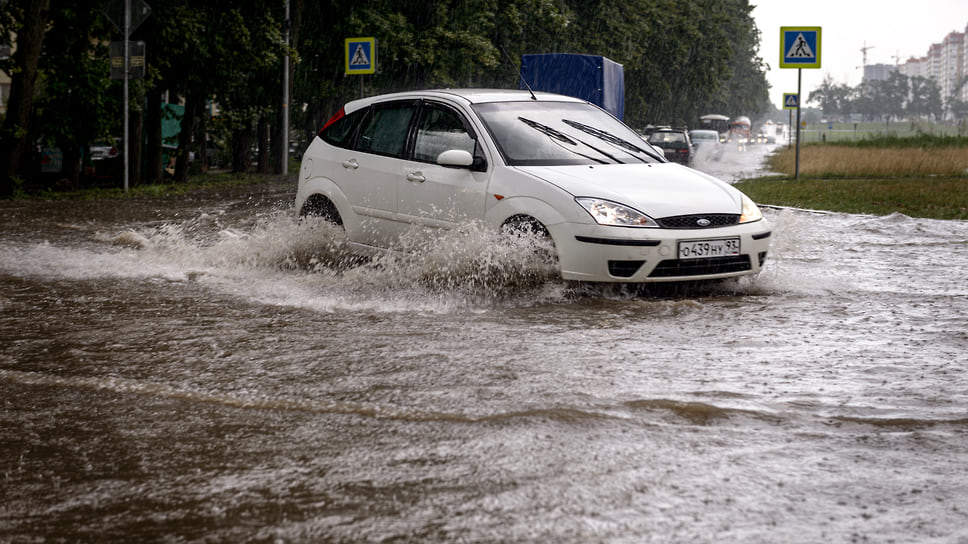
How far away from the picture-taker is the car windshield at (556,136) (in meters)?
8.48

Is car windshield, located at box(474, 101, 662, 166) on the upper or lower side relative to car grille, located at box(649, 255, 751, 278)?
upper

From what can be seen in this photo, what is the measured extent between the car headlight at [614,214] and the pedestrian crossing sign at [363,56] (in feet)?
58.2

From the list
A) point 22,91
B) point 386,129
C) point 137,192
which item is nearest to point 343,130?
point 386,129

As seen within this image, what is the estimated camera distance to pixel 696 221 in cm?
774

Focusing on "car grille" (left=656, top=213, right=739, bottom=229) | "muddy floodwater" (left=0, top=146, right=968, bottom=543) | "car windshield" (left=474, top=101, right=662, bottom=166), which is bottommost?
"muddy floodwater" (left=0, top=146, right=968, bottom=543)

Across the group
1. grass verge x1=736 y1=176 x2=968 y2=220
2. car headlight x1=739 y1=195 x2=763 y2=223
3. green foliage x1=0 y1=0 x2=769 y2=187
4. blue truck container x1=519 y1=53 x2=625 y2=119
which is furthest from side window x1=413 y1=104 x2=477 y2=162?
blue truck container x1=519 y1=53 x2=625 y2=119

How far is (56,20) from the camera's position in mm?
20641

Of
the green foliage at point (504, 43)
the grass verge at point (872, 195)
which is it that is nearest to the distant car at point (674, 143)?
the green foliage at point (504, 43)

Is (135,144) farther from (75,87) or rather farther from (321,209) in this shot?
(321,209)

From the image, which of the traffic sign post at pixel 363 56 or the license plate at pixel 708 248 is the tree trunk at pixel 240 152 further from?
the license plate at pixel 708 248

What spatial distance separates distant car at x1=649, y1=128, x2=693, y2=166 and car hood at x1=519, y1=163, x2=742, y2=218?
1284 inches

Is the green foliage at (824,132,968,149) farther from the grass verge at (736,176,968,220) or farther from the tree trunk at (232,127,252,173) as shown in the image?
the tree trunk at (232,127,252,173)

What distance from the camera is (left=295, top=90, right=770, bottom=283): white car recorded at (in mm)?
7605

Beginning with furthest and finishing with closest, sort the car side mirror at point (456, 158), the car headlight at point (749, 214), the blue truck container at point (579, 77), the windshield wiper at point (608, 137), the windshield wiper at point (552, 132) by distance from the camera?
the blue truck container at point (579, 77)
the windshield wiper at point (608, 137)
the windshield wiper at point (552, 132)
the car side mirror at point (456, 158)
the car headlight at point (749, 214)
